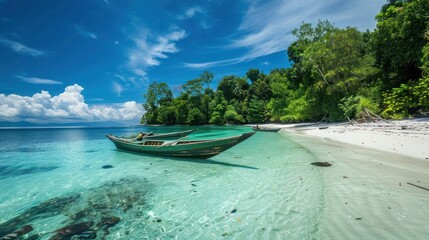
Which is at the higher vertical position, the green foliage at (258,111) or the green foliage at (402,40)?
the green foliage at (402,40)

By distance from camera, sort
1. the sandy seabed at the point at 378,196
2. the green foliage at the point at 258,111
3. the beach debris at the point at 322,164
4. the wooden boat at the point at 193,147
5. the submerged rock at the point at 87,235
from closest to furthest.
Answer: the sandy seabed at the point at 378,196, the submerged rock at the point at 87,235, the beach debris at the point at 322,164, the wooden boat at the point at 193,147, the green foliage at the point at 258,111

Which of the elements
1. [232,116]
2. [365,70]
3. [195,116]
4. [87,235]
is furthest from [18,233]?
[195,116]

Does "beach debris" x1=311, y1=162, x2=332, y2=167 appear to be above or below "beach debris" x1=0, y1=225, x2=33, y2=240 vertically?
below

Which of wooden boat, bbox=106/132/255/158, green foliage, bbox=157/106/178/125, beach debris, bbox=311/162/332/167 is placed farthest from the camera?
green foliage, bbox=157/106/178/125

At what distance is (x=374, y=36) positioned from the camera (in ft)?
59.1

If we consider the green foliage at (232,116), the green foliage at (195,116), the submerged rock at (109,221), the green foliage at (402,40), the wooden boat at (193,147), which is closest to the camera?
the submerged rock at (109,221)

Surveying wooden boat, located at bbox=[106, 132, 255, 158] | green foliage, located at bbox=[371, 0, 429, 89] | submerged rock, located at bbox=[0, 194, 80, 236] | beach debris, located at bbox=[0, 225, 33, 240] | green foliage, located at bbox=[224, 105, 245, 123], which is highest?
green foliage, located at bbox=[371, 0, 429, 89]

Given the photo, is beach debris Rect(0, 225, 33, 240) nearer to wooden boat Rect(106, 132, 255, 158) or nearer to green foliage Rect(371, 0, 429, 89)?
wooden boat Rect(106, 132, 255, 158)

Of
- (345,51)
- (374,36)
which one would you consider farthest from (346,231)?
(345,51)

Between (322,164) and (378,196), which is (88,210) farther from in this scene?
(322,164)

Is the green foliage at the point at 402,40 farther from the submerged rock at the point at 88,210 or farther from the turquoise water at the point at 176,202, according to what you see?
the submerged rock at the point at 88,210

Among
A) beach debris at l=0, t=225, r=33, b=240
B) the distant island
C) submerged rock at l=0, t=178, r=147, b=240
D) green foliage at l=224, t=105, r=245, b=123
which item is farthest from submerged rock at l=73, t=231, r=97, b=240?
green foliage at l=224, t=105, r=245, b=123

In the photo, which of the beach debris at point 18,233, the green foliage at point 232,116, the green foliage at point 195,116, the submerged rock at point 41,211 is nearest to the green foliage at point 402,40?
the submerged rock at point 41,211

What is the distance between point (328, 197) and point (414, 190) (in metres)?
1.96
